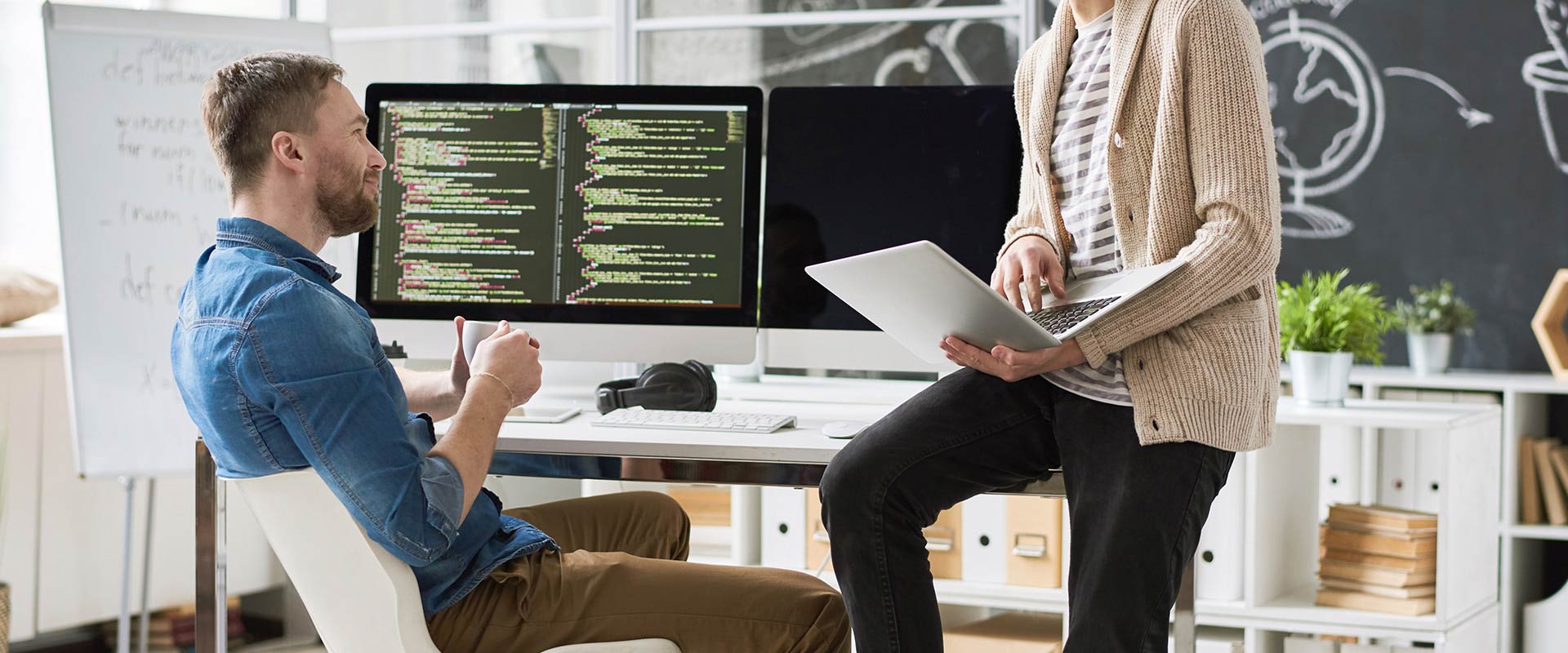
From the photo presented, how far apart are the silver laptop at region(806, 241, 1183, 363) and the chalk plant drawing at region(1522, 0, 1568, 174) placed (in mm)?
2264

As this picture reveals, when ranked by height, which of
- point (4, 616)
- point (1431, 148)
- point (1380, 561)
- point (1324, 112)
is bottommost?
point (4, 616)

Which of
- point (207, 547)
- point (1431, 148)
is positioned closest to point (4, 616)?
point (207, 547)

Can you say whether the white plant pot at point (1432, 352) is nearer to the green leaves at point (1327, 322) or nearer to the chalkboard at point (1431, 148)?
the chalkboard at point (1431, 148)

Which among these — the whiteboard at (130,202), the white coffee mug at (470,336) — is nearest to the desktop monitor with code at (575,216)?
the white coffee mug at (470,336)

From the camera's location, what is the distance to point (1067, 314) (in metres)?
1.47

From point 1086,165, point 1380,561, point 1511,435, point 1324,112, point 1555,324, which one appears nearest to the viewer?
point 1086,165

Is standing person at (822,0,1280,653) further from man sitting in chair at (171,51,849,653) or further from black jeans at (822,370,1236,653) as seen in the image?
man sitting in chair at (171,51,849,653)

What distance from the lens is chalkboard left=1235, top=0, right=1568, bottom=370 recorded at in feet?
10.7

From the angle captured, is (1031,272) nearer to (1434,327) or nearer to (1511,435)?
(1511,435)

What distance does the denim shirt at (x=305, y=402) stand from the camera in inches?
51.7

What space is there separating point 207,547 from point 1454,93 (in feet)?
9.87

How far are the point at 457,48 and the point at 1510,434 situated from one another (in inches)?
106

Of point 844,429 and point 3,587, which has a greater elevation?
point 844,429

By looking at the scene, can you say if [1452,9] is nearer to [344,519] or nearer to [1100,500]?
[1100,500]
